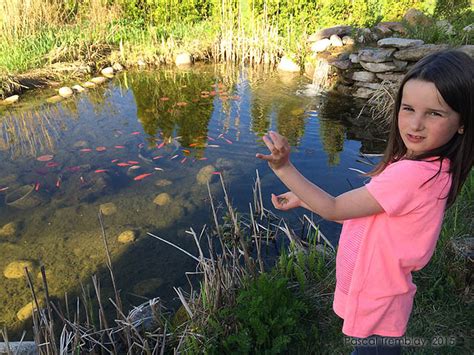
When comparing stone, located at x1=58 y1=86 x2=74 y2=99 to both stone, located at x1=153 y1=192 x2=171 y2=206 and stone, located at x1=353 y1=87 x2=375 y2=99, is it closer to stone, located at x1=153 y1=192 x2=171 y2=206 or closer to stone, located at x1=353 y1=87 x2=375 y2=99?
stone, located at x1=153 y1=192 x2=171 y2=206

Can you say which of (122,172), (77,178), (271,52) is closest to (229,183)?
(122,172)

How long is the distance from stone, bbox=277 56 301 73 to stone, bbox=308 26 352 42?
2.49 feet

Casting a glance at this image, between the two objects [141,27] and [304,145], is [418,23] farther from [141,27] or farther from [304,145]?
[141,27]

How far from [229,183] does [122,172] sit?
1.24 metres

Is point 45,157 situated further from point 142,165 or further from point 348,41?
point 348,41

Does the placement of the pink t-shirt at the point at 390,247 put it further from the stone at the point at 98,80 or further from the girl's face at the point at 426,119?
the stone at the point at 98,80

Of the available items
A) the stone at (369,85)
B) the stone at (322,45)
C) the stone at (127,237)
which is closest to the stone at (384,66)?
the stone at (369,85)

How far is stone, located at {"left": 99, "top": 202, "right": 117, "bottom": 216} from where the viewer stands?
12.8ft

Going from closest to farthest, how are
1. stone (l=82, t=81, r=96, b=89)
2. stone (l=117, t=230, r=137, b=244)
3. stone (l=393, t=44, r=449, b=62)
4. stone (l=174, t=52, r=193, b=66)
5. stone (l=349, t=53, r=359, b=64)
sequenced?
stone (l=117, t=230, r=137, b=244)
stone (l=393, t=44, r=449, b=62)
stone (l=349, t=53, r=359, b=64)
stone (l=82, t=81, r=96, b=89)
stone (l=174, t=52, r=193, b=66)

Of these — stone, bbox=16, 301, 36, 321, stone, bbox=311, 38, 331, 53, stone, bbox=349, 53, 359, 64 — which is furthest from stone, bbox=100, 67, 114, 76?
stone, bbox=16, 301, 36, 321

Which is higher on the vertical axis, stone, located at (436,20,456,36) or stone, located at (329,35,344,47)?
stone, located at (436,20,456,36)

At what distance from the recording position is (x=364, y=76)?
669cm

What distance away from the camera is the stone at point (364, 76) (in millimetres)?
6648

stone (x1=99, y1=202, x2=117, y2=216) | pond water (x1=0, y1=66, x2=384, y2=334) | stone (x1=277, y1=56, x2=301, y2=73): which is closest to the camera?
pond water (x1=0, y1=66, x2=384, y2=334)
